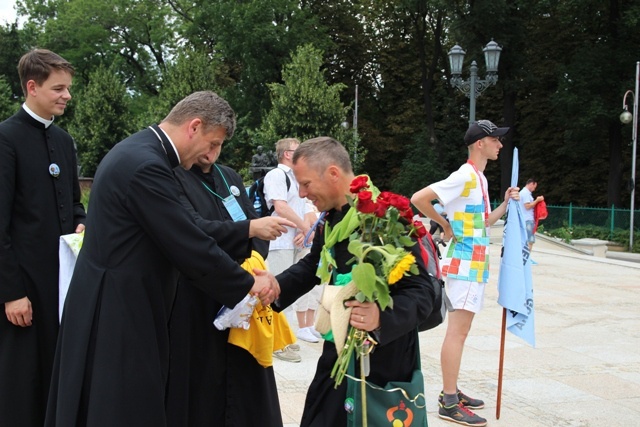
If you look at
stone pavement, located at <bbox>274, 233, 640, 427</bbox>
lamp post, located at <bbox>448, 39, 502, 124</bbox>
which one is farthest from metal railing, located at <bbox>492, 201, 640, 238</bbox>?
stone pavement, located at <bbox>274, 233, 640, 427</bbox>

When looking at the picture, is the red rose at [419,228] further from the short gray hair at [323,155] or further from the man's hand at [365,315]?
the short gray hair at [323,155]

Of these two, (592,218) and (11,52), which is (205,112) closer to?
(592,218)

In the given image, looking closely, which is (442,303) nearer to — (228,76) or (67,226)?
(67,226)

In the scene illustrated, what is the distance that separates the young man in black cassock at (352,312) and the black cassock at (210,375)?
20.6 inches

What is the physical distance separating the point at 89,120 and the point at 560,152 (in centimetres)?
2311

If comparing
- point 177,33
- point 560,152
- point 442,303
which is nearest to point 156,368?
point 442,303

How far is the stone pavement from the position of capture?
5168 mm

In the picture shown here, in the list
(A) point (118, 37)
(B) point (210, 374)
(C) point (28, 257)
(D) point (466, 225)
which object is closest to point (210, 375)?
(B) point (210, 374)

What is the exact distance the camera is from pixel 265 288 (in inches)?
131

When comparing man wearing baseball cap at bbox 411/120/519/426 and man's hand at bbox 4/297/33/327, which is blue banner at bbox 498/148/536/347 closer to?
man wearing baseball cap at bbox 411/120/519/426

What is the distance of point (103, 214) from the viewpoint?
115 inches

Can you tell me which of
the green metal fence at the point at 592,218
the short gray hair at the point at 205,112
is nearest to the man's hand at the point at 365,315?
the short gray hair at the point at 205,112

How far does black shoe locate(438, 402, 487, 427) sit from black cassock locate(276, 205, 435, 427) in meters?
2.03

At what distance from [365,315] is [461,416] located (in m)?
2.52
